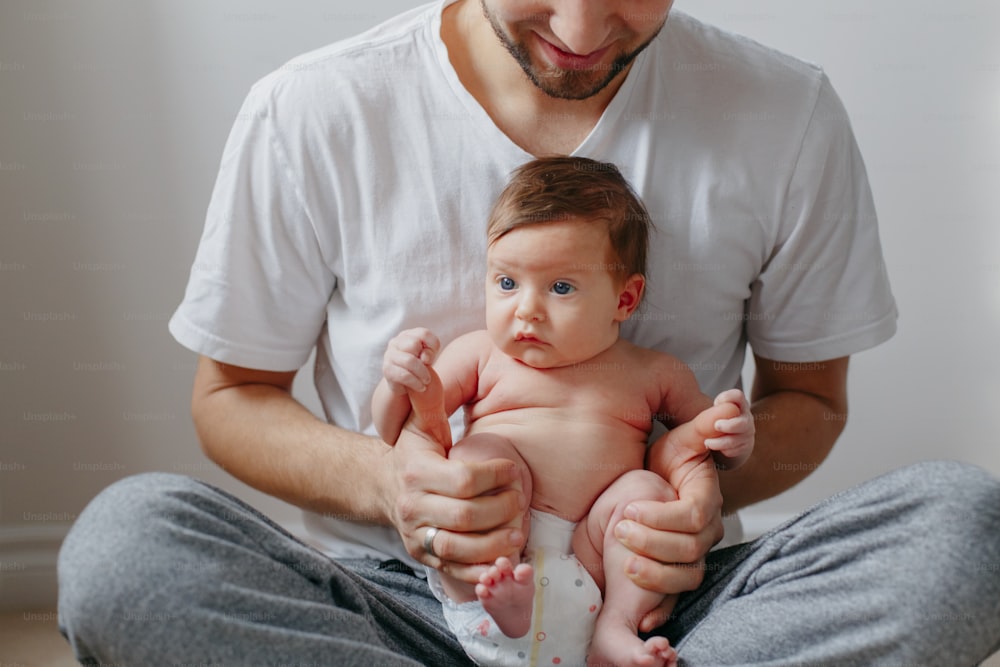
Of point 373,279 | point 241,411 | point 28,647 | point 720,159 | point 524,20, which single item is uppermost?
point 524,20

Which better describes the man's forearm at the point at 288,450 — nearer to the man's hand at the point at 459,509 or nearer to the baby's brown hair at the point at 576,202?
the man's hand at the point at 459,509

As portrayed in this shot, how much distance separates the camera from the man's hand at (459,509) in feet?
3.54

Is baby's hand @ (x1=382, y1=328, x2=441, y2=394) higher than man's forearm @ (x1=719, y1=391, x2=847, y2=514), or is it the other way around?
baby's hand @ (x1=382, y1=328, x2=441, y2=394)

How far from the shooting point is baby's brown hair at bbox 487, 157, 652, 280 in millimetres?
1163

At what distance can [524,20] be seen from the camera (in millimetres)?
1194

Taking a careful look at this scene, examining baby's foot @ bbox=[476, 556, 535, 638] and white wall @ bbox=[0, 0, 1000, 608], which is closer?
baby's foot @ bbox=[476, 556, 535, 638]

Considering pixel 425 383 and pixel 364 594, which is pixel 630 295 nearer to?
pixel 425 383

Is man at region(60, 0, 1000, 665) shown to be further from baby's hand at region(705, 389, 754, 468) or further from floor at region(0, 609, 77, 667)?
floor at region(0, 609, 77, 667)

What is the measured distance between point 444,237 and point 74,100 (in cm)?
78

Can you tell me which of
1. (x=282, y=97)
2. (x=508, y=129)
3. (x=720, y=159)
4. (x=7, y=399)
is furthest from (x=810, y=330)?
(x=7, y=399)

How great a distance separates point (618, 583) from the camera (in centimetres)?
111

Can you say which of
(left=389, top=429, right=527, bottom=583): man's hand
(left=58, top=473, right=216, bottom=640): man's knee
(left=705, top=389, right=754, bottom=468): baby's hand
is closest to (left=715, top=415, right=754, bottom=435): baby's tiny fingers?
(left=705, top=389, right=754, bottom=468): baby's hand

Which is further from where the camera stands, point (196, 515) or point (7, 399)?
point (7, 399)

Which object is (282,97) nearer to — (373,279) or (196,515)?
(373,279)
